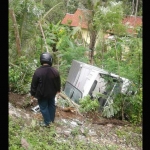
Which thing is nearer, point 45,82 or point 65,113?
point 45,82

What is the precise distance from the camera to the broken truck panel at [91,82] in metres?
7.39

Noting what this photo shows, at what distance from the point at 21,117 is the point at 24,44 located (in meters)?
3.41

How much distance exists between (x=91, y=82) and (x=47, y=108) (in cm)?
246

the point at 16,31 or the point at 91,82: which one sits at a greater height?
the point at 16,31

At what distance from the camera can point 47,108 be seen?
586 cm

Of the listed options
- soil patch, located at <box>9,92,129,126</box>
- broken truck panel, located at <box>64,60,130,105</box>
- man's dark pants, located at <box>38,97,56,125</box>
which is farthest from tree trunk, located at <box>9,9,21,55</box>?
man's dark pants, located at <box>38,97,56,125</box>

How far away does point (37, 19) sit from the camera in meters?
8.78

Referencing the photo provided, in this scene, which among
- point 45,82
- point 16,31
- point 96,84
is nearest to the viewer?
point 45,82

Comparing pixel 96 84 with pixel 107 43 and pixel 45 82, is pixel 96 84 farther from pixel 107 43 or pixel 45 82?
pixel 45 82

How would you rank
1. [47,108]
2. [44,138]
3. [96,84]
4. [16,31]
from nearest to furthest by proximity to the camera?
[44,138]
[47,108]
[96,84]
[16,31]

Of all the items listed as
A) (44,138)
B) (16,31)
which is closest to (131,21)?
(16,31)
